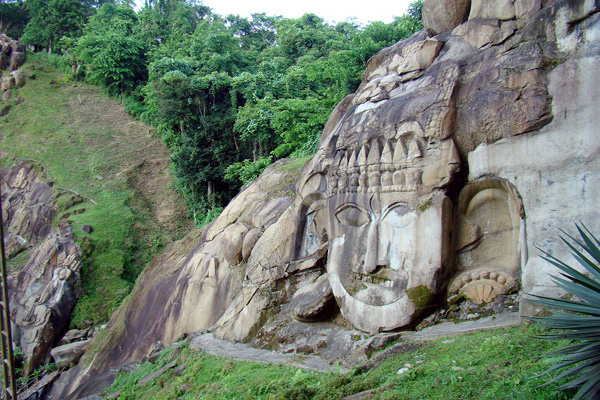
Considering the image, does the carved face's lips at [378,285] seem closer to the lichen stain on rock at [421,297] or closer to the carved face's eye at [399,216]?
the lichen stain on rock at [421,297]

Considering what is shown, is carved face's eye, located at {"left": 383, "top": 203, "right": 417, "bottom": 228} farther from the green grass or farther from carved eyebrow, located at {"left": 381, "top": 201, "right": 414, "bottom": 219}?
the green grass

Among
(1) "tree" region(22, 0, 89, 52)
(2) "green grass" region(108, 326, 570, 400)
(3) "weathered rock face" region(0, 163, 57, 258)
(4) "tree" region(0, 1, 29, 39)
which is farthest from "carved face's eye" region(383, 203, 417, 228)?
(4) "tree" region(0, 1, 29, 39)

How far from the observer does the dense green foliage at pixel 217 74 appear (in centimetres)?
1620

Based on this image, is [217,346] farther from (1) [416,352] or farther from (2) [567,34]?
(2) [567,34]

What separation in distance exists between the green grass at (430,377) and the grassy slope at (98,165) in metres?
10.7

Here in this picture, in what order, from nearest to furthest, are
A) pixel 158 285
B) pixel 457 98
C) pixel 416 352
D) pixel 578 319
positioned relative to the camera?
pixel 578 319
pixel 416 352
pixel 457 98
pixel 158 285

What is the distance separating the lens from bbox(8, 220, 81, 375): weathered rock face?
49.3 feet

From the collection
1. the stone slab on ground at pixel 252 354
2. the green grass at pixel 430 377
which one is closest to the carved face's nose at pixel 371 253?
the stone slab on ground at pixel 252 354

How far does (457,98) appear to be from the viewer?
24.6 ft

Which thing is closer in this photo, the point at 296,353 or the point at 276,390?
the point at 276,390

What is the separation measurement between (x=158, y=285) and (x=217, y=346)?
4177 millimetres

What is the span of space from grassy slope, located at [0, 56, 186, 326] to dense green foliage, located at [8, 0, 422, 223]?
4.11 ft

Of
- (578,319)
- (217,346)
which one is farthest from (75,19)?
(578,319)

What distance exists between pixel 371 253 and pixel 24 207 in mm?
19164
